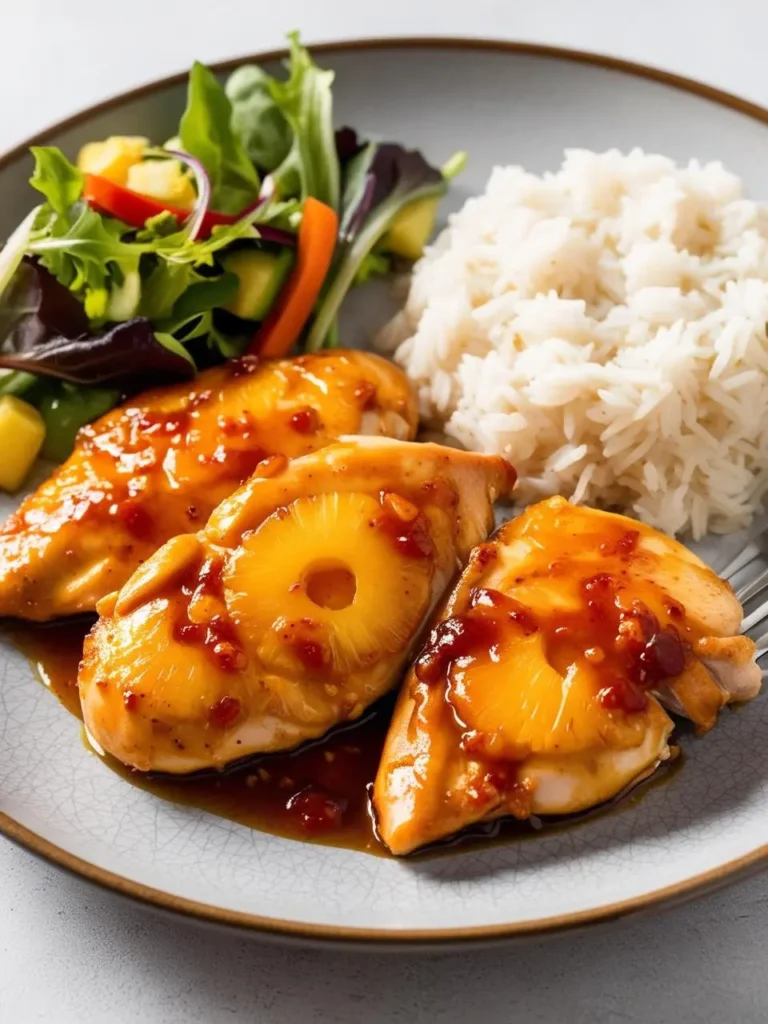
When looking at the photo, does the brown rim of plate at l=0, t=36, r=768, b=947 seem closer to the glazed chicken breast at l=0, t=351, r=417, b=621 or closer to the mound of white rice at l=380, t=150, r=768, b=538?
the glazed chicken breast at l=0, t=351, r=417, b=621

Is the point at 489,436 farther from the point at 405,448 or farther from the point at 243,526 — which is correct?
the point at 243,526

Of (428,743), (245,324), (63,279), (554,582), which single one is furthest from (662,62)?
(428,743)

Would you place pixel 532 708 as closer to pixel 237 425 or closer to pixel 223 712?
pixel 223 712

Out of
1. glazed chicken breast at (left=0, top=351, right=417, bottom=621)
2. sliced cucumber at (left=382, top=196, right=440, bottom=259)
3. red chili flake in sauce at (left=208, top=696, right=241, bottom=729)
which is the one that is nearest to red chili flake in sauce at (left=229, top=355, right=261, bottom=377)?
glazed chicken breast at (left=0, top=351, right=417, bottom=621)

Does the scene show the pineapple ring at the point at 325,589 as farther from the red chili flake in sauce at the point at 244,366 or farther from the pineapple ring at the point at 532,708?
the red chili flake in sauce at the point at 244,366

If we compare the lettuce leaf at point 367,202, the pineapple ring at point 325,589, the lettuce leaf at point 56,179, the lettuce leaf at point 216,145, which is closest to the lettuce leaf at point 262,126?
the lettuce leaf at point 216,145
